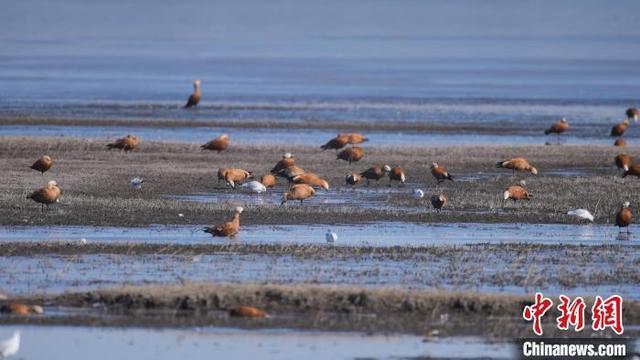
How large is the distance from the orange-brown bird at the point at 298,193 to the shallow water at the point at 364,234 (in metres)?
1.97

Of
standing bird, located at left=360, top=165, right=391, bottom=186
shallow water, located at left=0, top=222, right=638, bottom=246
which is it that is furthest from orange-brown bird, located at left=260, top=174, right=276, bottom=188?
shallow water, located at left=0, top=222, right=638, bottom=246

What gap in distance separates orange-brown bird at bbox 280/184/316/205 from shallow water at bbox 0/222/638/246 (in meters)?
1.97

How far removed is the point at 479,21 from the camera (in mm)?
155250

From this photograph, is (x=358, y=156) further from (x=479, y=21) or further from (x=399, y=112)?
(x=479, y=21)

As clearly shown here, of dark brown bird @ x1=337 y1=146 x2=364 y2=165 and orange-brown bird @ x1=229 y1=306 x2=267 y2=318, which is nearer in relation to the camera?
orange-brown bird @ x1=229 y1=306 x2=267 y2=318

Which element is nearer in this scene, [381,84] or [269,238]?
[269,238]

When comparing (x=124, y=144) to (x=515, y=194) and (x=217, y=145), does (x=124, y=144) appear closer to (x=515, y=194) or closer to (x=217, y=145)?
(x=217, y=145)

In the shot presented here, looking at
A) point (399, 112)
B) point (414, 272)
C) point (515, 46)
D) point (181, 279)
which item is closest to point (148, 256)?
point (181, 279)

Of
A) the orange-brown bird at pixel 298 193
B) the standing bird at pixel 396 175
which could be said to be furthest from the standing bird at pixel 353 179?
the orange-brown bird at pixel 298 193

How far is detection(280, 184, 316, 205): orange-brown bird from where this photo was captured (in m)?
20.9

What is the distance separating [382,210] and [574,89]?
121 feet

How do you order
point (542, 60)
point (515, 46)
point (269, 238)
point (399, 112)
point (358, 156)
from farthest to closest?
point (515, 46)
point (542, 60)
point (399, 112)
point (358, 156)
point (269, 238)

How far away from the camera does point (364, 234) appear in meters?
18.2

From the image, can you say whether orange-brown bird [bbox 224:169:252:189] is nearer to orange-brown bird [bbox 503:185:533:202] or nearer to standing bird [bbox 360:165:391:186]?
standing bird [bbox 360:165:391:186]
